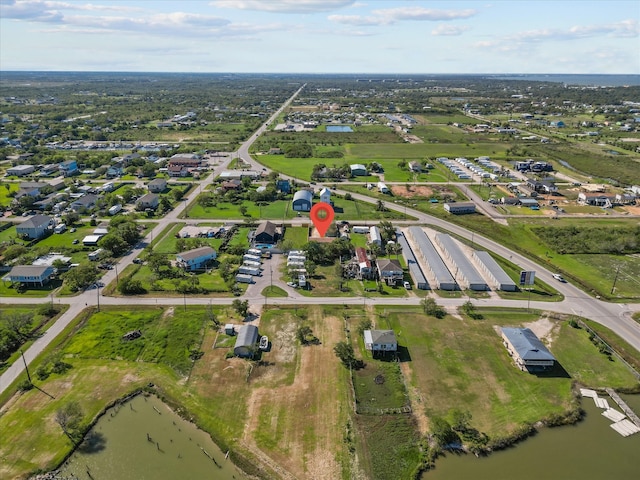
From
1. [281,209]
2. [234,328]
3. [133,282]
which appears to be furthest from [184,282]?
[281,209]

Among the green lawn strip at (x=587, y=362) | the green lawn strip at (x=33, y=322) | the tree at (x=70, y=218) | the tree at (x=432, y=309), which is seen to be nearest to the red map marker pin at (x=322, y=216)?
the tree at (x=432, y=309)

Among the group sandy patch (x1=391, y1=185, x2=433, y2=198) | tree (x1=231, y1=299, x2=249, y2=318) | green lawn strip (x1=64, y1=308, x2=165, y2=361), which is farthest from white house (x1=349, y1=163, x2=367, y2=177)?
green lawn strip (x1=64, y1=308, x2=165, y2=361)

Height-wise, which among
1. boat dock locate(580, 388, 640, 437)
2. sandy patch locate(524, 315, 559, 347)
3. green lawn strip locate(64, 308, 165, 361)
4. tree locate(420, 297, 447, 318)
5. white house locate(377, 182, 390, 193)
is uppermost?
white house locate(377, 182, 390, 193)

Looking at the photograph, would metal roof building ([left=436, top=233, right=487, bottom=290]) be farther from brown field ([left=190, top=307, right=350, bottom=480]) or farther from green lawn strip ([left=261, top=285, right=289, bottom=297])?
green lawn strip ([left=261, top=285, right=289, bottom=297])

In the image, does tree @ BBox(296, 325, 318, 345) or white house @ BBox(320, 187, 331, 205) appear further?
white house @ BBox(320, 187, 331, 205)

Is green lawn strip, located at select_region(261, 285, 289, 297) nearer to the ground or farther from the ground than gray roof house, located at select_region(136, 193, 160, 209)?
nearer to the ground

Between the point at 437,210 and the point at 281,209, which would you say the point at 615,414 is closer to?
the point at 437,210
